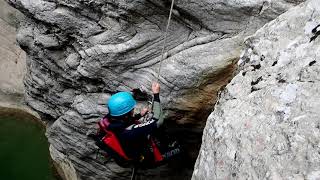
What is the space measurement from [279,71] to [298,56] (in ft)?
1.00

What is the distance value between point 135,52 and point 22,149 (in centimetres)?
846

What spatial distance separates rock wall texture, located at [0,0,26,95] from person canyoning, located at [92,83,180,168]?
9.22 m

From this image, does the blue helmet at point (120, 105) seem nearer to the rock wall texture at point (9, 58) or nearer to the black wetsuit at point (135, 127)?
the black wetsuit at point (135, 127)

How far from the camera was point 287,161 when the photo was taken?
5281mm

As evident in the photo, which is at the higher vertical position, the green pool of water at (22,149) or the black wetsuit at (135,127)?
the green pool of water at (22,149)

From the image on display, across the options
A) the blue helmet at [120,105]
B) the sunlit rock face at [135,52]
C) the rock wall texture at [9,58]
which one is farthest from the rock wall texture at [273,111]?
the rock wall texture at [9,58]

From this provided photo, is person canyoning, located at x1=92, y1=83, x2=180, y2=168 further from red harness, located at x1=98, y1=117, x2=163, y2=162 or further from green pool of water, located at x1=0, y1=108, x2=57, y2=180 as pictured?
green pool of water, located at x1=0, y1=108, x2=57, y2=180

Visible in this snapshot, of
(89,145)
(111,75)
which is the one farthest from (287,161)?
(89,145)

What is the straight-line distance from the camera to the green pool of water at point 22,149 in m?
14.8

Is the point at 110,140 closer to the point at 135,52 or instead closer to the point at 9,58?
the point at 135,52

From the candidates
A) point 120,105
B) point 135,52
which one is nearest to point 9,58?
point 135,52

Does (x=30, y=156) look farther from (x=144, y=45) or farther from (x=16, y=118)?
(x=144, y=45)

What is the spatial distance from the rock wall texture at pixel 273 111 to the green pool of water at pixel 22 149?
8.92 m

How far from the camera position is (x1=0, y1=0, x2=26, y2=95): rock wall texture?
16836 millimetres
